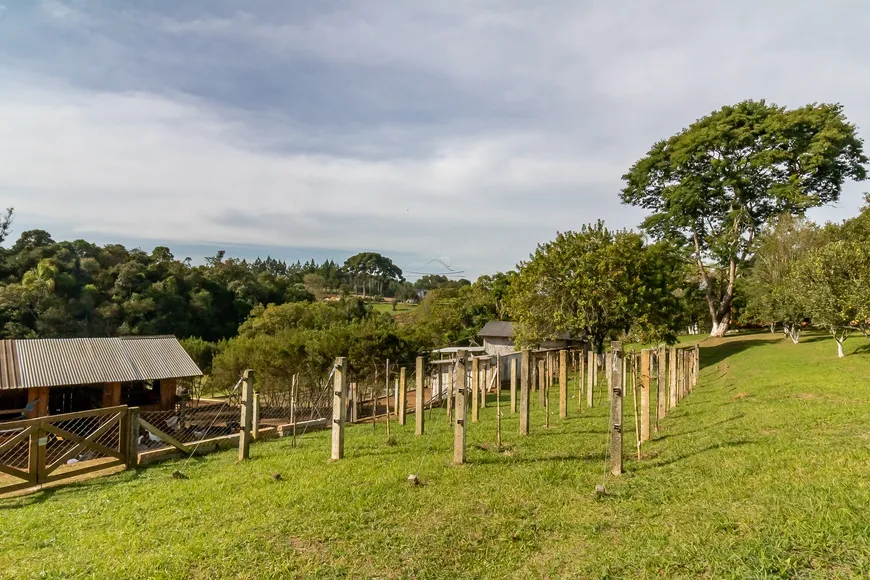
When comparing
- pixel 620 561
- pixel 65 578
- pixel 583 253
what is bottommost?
pixel 65 578

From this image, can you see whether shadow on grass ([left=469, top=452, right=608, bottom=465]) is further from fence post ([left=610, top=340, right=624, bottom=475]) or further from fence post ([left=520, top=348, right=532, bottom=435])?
fence post ([left=520, top=348, right=532, bottom=435])

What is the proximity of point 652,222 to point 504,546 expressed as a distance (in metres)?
33.4

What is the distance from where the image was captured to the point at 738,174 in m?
31.4

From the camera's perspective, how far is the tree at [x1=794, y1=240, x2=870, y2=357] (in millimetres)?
17312

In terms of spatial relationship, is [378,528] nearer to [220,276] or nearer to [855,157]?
[855,157]

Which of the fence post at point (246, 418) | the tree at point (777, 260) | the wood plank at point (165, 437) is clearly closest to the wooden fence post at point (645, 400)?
the fence post at point (246, 418)

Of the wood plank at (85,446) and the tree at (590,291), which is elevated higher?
the tree at (590,291)

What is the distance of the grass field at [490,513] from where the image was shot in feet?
13.8

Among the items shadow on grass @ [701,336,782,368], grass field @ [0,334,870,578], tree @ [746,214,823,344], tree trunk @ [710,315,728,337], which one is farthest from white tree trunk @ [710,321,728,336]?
grass field @ [0,334,870,578]

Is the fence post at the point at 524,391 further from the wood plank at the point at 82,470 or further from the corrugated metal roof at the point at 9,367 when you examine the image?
the corrugated metal roof at the point at 9,367

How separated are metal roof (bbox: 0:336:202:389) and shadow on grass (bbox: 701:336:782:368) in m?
24.3

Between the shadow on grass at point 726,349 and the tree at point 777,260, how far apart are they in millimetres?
1503

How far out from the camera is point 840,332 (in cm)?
1962

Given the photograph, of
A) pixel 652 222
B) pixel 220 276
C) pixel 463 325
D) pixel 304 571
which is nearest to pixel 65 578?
pixel 304 571
